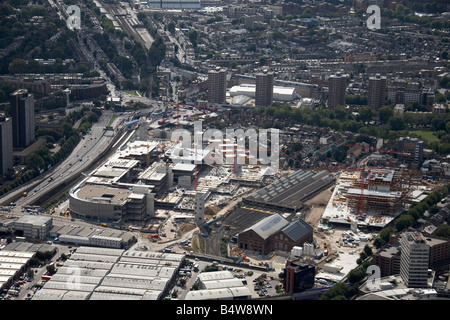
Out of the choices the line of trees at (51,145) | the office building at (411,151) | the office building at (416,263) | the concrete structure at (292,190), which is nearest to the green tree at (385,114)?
the office building at (411,151)

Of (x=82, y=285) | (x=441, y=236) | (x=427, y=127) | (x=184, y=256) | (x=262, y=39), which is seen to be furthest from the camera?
(x=262, y=39)

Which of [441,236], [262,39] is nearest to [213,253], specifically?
[441,236]

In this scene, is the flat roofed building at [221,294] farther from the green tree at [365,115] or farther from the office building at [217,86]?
the office building at [217,86]

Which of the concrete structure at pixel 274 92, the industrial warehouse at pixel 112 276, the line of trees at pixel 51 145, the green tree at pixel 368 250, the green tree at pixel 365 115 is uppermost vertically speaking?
the concrete structure at pixel 274 92

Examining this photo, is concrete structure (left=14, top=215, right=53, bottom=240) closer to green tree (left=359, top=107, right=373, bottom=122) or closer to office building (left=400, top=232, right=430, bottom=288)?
office building (left=400, top=232, right=430, bottom=288)

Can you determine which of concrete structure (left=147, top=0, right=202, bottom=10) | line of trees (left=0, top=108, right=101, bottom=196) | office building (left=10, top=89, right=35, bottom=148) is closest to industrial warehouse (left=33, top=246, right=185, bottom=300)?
line of trees (left=0, top=108, right=101, bottom=196)

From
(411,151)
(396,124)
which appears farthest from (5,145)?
(396,124)

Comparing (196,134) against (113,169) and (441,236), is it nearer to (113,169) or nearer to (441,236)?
(113,169)
